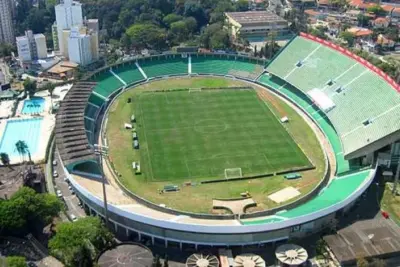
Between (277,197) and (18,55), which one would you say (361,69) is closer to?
(277,197)

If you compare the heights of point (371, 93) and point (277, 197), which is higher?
point (371, 93)

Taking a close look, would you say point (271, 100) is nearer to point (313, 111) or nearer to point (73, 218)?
point (313, 111)

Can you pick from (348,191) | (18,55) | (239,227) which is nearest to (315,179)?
(348,191)

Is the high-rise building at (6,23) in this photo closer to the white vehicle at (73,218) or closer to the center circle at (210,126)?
the center circle at (210,126)

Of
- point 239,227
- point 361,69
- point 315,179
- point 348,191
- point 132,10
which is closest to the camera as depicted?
point 239,227

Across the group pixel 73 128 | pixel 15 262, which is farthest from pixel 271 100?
pixel 15 262

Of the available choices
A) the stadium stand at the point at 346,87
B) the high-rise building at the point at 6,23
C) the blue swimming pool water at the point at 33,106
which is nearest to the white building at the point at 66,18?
the high-rise building at the point at 6,23

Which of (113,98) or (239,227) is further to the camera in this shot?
(113,98)
